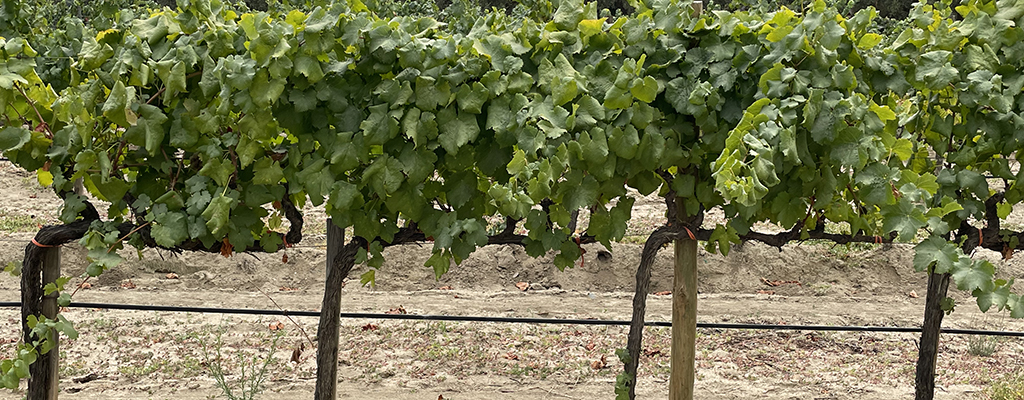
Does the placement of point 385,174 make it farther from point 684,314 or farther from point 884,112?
point 884,112

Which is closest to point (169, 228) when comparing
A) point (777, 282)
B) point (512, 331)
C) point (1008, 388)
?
point (512, 331)

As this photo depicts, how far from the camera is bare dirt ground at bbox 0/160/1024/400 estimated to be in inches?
197

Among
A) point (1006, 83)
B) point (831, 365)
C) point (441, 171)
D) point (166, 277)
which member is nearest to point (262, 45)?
point (441, 171)

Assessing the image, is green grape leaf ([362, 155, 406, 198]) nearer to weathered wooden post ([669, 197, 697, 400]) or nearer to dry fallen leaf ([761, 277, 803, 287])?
weathered wooden post ([669, 197, 697, 400])

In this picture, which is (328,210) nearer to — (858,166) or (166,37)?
(166,37)

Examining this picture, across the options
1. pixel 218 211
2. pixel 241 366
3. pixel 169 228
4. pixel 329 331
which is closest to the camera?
pixel 218 211

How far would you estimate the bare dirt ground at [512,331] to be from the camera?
500cm

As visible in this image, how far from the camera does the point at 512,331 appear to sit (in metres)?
5.86

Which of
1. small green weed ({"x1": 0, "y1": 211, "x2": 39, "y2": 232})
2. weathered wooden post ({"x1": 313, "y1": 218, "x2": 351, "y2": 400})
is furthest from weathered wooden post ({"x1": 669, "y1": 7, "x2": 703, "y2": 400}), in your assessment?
small green weed ({"x1": 0, "y1": 211, "x2": 39, "y2": 232})

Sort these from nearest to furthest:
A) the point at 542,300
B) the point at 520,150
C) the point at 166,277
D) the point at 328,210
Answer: the point at 520,150 < the point at 328,210 < the point at 542,300 < the point at 166,277

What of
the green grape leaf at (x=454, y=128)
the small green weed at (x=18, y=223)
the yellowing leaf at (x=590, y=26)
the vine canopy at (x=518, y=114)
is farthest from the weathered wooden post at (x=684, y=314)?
the small green weed at (x=18, y=223)

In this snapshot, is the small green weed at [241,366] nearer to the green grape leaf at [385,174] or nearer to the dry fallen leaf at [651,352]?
the dry fallen leaf at [651,352]

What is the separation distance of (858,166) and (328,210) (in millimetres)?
1656

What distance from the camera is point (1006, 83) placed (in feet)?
9.16
